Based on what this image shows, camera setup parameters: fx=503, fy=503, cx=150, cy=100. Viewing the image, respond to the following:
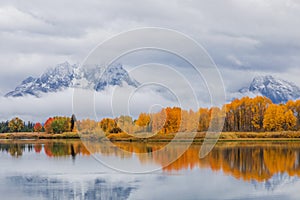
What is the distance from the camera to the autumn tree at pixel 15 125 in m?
104

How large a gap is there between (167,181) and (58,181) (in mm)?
5044

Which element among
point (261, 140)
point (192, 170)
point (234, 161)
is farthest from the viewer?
point (261, 140)

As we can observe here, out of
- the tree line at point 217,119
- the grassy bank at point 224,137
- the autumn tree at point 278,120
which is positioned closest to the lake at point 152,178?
the grassy bank at point 224,137

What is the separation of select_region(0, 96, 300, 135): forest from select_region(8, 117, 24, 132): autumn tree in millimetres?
37769

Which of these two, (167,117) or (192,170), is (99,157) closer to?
(192,170)

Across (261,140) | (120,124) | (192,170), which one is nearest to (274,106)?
(261,140)

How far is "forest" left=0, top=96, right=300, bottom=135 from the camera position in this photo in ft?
207

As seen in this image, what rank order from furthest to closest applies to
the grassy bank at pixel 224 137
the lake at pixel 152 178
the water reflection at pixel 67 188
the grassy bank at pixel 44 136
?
the grassy bank at pixel 44 136, the grassy bank at pixel 224 137, the lake at pixel 152 178, the water reflection at pixel 67 188

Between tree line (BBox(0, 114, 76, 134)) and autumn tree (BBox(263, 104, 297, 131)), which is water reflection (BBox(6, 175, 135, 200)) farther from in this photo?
tree line (BBox(0, 114, 76, 134))

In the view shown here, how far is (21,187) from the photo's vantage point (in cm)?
2208

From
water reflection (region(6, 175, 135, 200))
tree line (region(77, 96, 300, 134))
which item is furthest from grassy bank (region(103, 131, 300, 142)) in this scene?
water reflection (region(6, 175, 135, 200))

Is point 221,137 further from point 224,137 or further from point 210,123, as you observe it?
point 210,123

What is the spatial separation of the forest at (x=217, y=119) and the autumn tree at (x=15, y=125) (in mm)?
37769

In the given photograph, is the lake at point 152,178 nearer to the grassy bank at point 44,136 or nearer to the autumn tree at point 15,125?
the grassy bank at point 44,136
